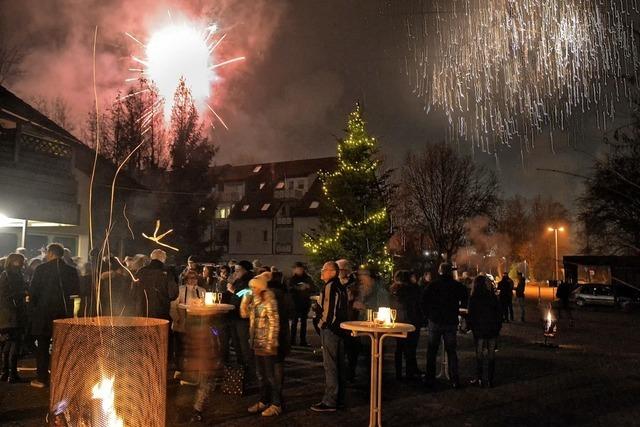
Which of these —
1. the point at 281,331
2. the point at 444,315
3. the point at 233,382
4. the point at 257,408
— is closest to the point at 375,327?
the point at 281,331

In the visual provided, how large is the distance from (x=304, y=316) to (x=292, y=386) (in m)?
4.81

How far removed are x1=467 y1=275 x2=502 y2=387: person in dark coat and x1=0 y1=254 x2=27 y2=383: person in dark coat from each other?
723 cm

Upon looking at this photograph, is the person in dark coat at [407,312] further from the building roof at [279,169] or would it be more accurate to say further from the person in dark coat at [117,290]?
the building roof at [279,169]

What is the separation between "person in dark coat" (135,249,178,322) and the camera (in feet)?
31.1

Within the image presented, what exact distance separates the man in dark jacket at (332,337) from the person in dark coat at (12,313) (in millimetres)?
4860

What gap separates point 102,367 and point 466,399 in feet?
18.7

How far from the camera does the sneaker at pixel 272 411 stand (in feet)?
24.7

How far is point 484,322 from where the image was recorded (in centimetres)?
987

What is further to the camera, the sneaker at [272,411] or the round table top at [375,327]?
the sneaker at [272,411]

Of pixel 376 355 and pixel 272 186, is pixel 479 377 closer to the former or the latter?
pixel 376 355

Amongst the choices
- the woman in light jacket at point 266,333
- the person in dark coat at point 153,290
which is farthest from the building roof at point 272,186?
the woman in light jacket at point 266,333

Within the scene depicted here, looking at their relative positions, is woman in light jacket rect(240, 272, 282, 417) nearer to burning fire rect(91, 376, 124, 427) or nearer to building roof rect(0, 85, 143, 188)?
burning fire rect(91, 376, 124, 427)

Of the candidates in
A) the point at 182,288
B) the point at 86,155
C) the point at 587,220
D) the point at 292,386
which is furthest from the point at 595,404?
the point at 587,220

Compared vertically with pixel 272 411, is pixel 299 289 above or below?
above
